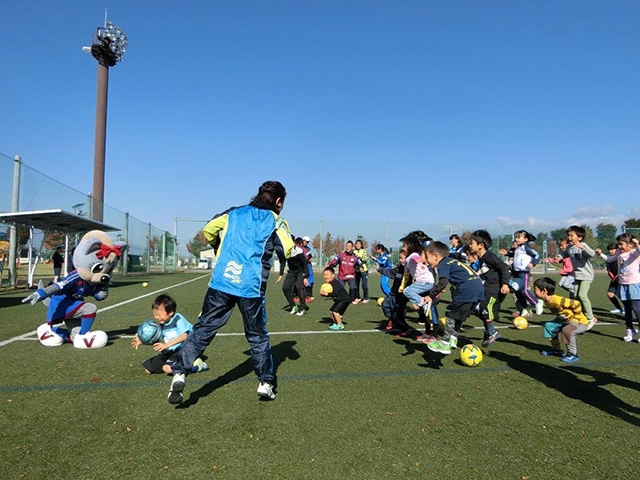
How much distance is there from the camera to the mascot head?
6.68 meters

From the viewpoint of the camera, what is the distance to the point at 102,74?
4047 centimetres

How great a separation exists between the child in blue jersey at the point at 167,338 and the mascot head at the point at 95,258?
5.74ft

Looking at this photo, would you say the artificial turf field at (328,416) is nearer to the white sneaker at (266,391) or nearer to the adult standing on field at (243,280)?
the white sneaker at (266,391)

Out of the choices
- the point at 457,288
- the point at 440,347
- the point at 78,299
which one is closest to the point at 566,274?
the point at 457,288

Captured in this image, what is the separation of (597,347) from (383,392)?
4609 millimetres

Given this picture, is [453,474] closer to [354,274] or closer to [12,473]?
[12,473]

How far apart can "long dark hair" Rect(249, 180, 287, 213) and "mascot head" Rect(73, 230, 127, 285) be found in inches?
147

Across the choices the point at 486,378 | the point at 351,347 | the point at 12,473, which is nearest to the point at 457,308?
the point at 486,378

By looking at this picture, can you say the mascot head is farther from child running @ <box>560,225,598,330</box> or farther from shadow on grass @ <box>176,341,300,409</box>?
child running @ <box>560,225,598,330</box>

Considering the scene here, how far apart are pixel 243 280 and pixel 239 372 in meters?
1.72

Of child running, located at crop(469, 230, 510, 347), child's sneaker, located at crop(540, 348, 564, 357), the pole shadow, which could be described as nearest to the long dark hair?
the pole shadow

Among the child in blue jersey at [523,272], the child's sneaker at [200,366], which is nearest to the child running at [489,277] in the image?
the child in blue jersey at [523,272]

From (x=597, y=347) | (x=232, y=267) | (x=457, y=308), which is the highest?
(x=232, y=267)

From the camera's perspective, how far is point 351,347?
6.83 m
